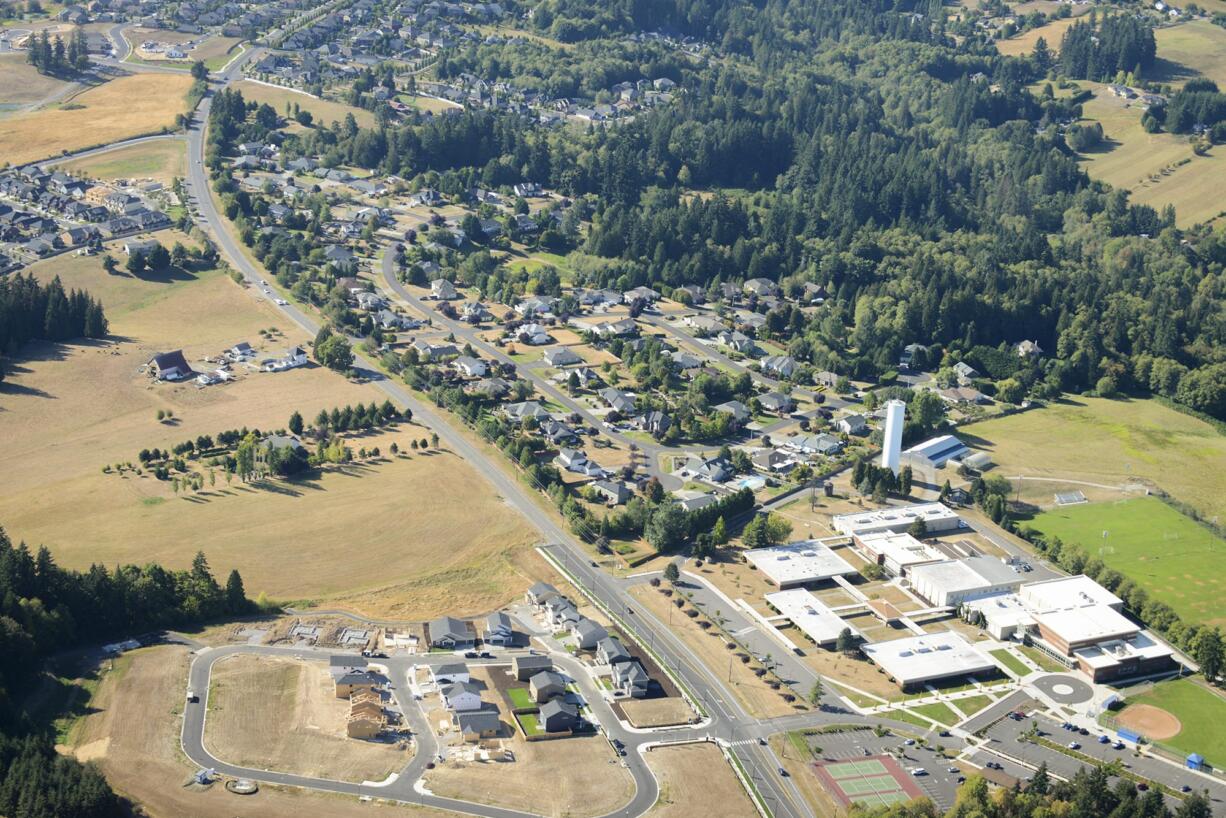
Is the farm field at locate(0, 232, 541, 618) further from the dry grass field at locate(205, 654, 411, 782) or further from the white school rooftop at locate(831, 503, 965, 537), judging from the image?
the white school rooftop at locate(831, 503, 965, 537)

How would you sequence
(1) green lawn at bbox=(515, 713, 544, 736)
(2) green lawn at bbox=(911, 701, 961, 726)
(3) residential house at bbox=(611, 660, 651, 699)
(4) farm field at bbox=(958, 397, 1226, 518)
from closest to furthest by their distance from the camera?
(1) green lawn at bbox=(515, 713, 544, 736)
(3) residential house at bbox=(611, 660, 651, 699)
(2) green lawn at bbox=(911, 701, 961, 726)
(4) farm field at bbox=(958, 397, 1226, 518)

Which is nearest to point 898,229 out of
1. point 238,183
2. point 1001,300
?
point 1001,300

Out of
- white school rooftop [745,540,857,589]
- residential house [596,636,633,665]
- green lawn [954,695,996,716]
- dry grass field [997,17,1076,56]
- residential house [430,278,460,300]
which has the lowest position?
green lawn [954,695,996,716]

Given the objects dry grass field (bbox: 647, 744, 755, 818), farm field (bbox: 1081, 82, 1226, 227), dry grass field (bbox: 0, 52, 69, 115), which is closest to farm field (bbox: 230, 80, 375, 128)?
dry grass field (bbox: 0, 52, 69, 115)

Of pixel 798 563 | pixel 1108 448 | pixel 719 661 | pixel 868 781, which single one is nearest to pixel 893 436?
pixel 798 563

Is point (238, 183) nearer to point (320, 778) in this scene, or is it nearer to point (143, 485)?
point (143, 485)

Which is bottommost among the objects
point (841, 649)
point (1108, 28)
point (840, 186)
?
point (841, 649)
